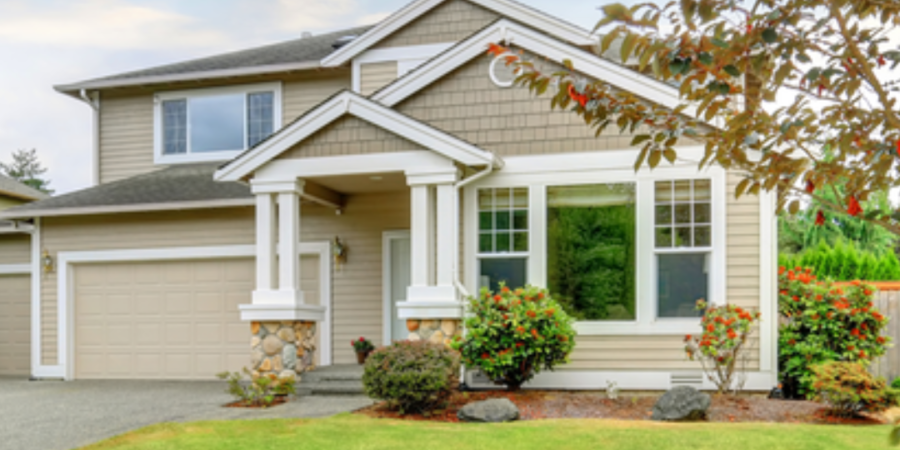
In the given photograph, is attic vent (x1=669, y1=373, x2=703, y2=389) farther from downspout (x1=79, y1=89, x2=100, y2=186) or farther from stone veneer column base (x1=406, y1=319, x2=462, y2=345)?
downspout (x1=79, y1=89, x2=100, y2=186)

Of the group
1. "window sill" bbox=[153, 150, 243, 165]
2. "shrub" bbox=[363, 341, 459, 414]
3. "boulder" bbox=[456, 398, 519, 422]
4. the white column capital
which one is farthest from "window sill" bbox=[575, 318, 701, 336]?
"window sill" bbox=[153, 150, 243, 165]

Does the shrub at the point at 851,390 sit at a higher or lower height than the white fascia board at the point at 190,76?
lower

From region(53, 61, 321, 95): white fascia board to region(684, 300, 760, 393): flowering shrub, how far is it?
7.49 meters

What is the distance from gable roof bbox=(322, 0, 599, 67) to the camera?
1262 centimetres

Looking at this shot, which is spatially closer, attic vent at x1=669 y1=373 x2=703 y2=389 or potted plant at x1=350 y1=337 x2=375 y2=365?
attic vent at x1=669 y1=373 x2=703 y2=389

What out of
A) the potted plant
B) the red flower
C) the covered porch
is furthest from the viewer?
the potted plant

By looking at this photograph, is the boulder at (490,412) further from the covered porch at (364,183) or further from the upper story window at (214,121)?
the upper story window at (214,121)

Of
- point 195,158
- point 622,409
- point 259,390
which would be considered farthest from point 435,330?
point 195,158

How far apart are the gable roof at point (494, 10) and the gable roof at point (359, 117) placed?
341 centimetres

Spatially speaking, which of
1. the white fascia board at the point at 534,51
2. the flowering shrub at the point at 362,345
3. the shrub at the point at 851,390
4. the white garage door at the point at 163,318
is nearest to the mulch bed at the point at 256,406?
the flowering shrub at the point at 362,345

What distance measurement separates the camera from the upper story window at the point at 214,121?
14.0 m

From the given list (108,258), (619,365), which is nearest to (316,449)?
(619,365)

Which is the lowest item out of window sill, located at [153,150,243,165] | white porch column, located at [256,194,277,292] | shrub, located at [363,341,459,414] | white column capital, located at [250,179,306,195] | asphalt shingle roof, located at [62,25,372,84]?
shrub, located at [363,341,459,414]

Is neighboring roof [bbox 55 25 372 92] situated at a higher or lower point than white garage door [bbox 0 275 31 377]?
higher
